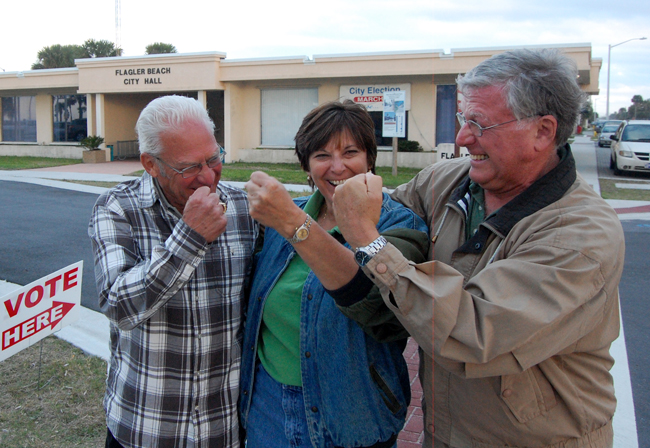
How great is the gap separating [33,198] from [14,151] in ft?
54.6

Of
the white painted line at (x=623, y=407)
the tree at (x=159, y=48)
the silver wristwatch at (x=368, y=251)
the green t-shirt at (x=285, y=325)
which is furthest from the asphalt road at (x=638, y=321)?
the tree at (x=159, y=48)

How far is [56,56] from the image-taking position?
46.1 meters

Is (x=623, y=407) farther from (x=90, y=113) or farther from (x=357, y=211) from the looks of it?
(x=90, y=113)

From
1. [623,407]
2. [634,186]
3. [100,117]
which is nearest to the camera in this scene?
[623,407]

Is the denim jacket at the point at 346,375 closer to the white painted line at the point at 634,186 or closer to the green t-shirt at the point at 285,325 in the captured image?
the green t-shirt at the point at 285,325

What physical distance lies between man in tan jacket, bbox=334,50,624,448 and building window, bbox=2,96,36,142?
A: 30.3 meters

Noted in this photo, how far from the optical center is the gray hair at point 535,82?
165 cm

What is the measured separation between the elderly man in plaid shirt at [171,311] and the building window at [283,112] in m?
20.4

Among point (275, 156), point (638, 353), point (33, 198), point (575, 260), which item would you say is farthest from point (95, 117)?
point (575, 260)

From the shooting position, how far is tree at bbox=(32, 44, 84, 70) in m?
45.9

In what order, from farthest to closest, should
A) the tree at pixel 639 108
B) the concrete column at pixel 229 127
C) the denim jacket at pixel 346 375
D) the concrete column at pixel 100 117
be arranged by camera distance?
1. the tree at pixel 639 108
2. the concrete column at pixel 100 117
3. the concrete column at pixel 229 127
4. the denim jacket at pixel 346 375

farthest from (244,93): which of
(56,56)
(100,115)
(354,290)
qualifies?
(56,56)

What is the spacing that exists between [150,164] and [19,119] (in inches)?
1202

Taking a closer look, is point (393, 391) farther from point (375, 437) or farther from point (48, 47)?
point (48, 47)
